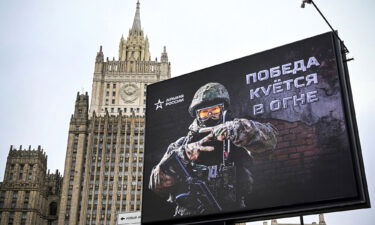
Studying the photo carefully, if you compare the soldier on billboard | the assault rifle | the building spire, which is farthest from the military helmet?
the building spire

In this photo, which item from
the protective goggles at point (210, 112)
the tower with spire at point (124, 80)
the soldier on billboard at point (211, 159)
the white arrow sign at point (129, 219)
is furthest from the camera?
the tower with spire at point (124, 80)

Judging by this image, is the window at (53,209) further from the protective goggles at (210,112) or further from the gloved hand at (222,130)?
the gloved hand at (222,130)

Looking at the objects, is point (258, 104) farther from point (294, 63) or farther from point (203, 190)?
point (203, 190)

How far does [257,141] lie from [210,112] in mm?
3042

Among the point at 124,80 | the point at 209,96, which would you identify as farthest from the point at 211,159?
the point at 124,80

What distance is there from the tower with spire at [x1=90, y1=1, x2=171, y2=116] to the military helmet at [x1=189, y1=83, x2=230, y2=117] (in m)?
61.7

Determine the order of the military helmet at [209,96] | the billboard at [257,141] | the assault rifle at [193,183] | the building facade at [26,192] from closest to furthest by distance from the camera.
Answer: the billboard at [257,141], the assault rifle at [193,183], the military helmet at [209,96], the building facade at [26,192]

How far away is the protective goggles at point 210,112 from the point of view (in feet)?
78.8

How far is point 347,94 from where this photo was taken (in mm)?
21031

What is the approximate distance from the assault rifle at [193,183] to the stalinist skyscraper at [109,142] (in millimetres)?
54133

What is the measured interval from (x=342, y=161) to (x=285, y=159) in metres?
2.28

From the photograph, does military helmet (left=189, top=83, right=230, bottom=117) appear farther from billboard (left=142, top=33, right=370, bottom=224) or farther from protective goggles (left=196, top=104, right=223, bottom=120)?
protective goggles (left=196, top=104, right=223, bottom=120)

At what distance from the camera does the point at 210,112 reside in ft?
79.7

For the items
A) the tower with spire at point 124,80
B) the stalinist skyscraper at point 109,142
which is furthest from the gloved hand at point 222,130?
the tower with spire at point 124,80
